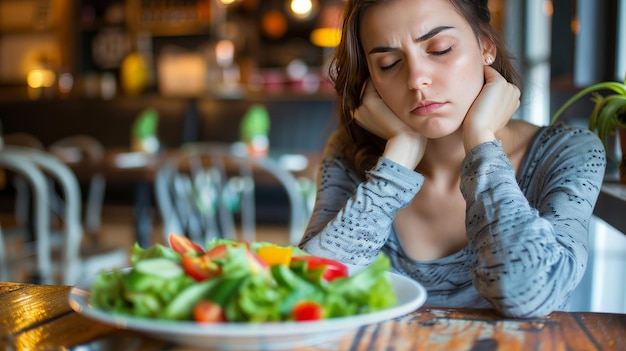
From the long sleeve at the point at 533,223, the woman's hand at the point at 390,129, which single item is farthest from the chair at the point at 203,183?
the long sleeve at the point at 533,223

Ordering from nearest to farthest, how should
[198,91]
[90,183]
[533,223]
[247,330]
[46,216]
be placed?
[247,330] → [533,223] → [46,216] → [90,183] → [198,91]

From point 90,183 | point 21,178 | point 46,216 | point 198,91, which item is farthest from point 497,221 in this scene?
point 198,91

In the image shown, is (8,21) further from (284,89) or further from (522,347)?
(522,347)

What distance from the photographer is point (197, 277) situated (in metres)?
0.71

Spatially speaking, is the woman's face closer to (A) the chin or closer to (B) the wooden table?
(A) the chin

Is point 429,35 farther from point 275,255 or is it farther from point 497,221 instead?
point 275,255

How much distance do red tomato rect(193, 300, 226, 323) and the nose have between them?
0.61 meters

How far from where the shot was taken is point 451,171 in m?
1.35

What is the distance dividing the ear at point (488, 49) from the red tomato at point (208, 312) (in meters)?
0.84

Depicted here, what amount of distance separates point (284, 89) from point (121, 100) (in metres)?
1.36

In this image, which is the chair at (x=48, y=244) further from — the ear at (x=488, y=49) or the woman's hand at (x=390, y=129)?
the ear at (x=488, y=49)

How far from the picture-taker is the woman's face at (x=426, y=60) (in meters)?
1.15

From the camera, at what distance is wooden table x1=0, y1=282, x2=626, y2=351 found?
742 mm

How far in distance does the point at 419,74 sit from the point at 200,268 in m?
0.57
